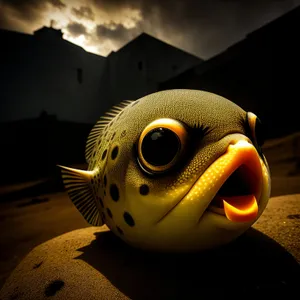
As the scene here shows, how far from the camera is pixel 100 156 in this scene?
139 cm

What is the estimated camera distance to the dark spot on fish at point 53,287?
1.13 m

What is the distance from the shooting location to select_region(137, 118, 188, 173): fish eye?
0.97 m

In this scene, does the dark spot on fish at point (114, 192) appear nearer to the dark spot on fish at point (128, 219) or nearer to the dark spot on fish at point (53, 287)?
the dark spot on fish at point (128, 219)

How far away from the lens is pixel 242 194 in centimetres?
106

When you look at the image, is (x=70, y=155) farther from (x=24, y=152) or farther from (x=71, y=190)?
(x=71, y=190)

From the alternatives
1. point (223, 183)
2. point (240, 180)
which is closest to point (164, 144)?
point (223, 183)

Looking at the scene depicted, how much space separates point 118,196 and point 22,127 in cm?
1122

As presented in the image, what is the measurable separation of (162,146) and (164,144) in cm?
1

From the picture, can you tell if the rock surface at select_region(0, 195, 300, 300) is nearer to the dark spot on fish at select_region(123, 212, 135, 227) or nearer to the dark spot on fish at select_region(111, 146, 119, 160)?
the dark spot on fish at select_region(123, 212, 135, 227)

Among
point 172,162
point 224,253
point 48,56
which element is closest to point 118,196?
point 172,162

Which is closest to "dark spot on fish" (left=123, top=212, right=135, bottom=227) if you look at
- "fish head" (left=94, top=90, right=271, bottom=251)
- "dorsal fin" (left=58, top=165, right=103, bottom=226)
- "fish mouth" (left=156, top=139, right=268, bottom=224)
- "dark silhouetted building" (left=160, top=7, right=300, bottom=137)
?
"fish head" (left=94, top=90, right=271, bottom=251)

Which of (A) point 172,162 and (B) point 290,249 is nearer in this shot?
(A) point 172,162

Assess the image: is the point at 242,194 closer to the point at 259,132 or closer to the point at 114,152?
the point at 259,132

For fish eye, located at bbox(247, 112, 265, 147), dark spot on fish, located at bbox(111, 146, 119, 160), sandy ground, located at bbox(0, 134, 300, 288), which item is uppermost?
fish eye, located at bbox(247, 112, 265, 147)
